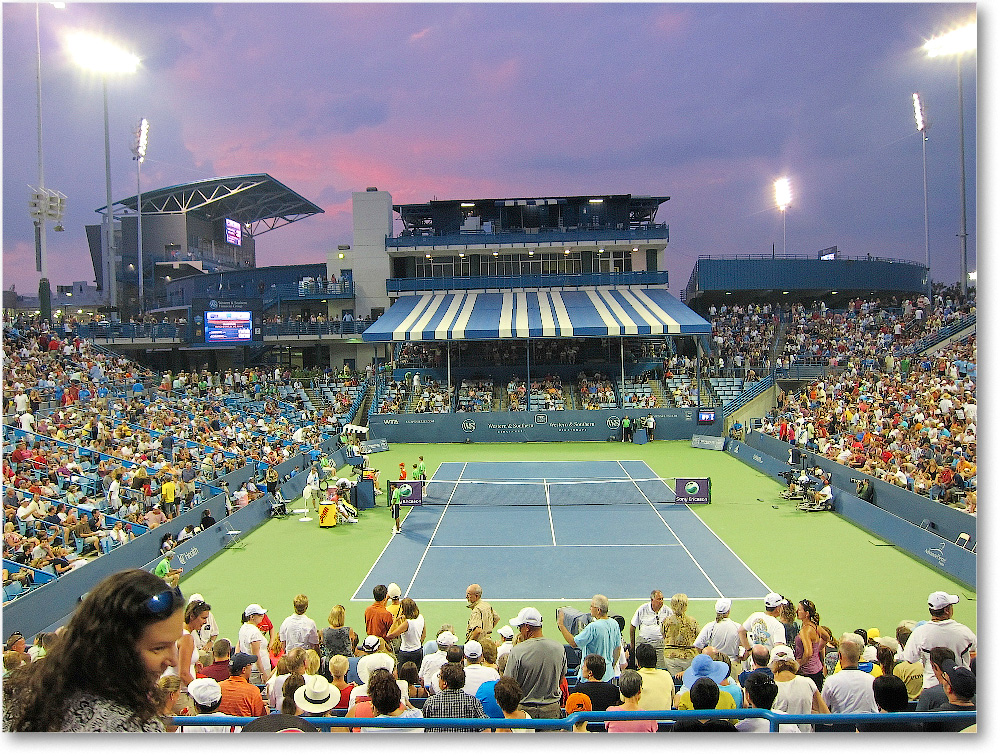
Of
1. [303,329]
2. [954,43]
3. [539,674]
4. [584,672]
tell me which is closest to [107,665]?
[539,674]

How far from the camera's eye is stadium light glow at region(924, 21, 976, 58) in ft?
27.3

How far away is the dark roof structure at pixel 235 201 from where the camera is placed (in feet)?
164

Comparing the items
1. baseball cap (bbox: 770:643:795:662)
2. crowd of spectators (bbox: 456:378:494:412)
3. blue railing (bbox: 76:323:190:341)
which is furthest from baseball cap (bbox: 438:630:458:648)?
blue railing (bbox: 76:323:190:341)

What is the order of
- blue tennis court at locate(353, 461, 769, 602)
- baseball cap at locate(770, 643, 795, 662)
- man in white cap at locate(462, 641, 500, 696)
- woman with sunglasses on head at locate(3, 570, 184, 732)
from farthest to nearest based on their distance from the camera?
blue tennis court at locate(353, 461, 769, 602)
man in white cap at locate(462, 641, 500, 696)
baseball cap at locate(770, 643, 795, 662)
woman with sunglasses on head at locate(3, 570, 184, 732)

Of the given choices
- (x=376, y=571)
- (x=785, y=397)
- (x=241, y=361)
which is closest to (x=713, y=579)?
(x=376, y=571)

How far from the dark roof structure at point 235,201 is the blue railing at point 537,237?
Answer: 11.1m

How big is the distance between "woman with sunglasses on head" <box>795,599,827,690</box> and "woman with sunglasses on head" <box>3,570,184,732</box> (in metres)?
7.18

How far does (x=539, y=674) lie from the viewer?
6656 millimetres

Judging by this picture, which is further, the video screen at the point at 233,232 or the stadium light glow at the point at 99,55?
the video screen at the point at 233,232

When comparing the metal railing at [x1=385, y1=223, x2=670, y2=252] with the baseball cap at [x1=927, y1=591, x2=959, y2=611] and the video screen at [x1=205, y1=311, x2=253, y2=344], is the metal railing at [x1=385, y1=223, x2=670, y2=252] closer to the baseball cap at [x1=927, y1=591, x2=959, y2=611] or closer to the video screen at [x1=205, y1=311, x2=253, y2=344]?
the video screen at [x1=205, y1=311, x2=253, y2=344]

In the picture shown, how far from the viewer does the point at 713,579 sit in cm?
1434

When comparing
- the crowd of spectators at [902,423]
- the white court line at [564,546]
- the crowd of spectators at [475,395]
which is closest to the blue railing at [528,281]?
the crowd of spectators at [475,395]

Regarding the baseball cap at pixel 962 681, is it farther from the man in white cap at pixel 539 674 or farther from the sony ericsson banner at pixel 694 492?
the sony ericsson banner at pixel 694 492

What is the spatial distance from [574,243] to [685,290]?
11.2m
